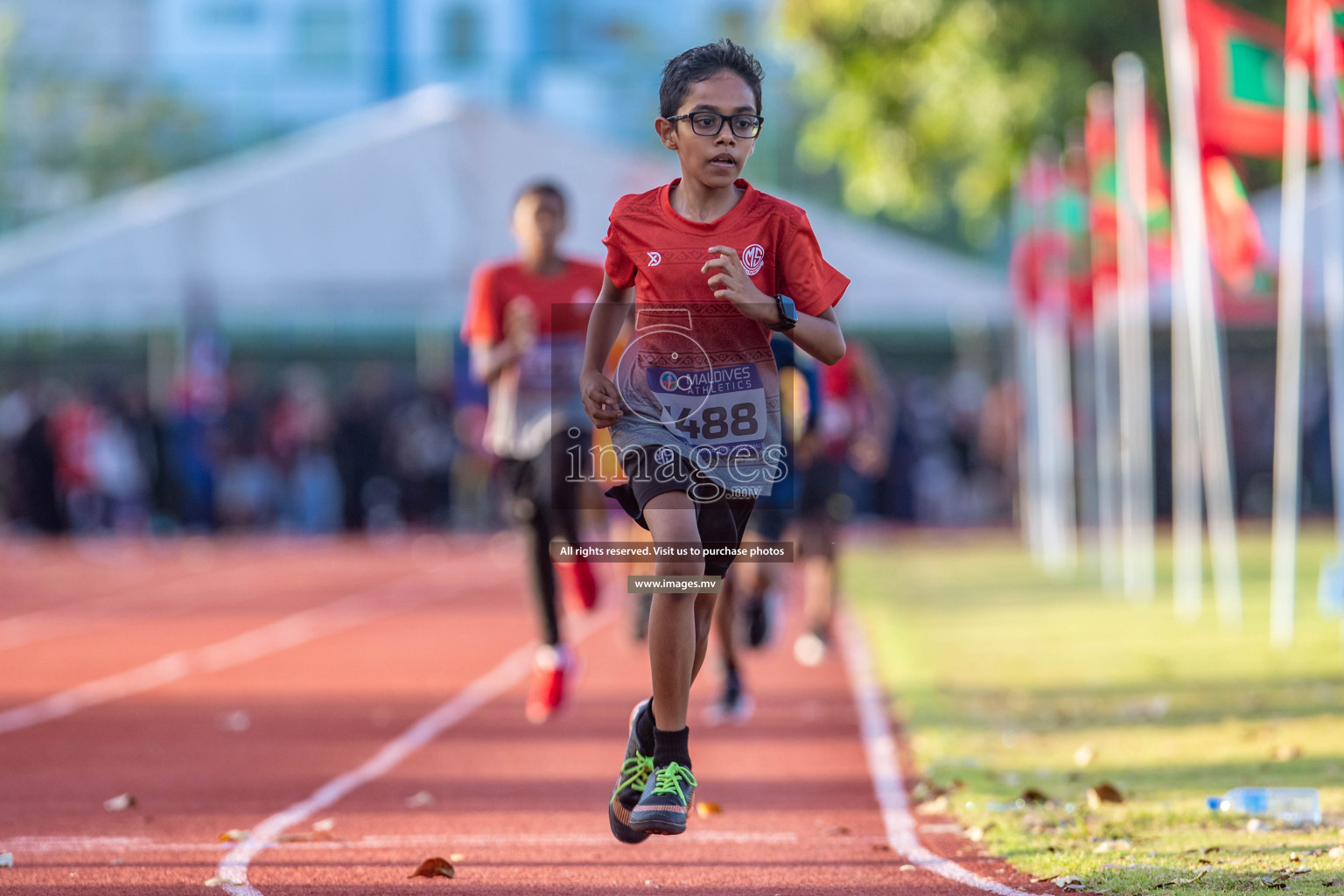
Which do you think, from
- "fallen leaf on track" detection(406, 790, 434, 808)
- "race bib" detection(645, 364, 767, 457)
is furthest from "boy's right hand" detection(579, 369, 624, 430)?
"fallen leaf on track" detection(406, 790, 434, 808)

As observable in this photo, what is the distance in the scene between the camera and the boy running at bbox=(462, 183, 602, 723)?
7.80m

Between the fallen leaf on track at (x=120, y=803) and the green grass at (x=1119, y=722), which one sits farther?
the fallen leaf on track at (x=120, y=803)

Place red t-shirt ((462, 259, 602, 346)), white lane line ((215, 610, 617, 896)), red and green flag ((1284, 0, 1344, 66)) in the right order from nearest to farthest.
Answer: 1. white lane line ((215, 610, 617, 896))
2. red t-shirt ((462, 259, 602, 346))
3. red and green flag ((1284, 0, 1344, 66))

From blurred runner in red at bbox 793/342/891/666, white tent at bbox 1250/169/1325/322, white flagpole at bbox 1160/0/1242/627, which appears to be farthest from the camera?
white tent at bbox 1250/169/1325/322

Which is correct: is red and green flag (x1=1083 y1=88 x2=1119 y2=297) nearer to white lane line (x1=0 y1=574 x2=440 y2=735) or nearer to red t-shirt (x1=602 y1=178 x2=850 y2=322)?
white lane line (x1=0 y1=574 x2=440 y2=735)

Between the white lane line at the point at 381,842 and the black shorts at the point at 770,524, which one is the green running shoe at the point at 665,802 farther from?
the black shorts at the point at 770,524

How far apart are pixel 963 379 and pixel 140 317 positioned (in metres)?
13.0

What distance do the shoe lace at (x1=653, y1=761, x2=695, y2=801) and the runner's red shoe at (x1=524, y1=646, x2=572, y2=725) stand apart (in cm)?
318

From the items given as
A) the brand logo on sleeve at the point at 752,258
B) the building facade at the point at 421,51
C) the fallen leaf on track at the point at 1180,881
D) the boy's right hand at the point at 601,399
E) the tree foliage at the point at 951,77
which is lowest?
the fallen leaf on track at the point at 1180,881

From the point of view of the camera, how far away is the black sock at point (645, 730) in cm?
509

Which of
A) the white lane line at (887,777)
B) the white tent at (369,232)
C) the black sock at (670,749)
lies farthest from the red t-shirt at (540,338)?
the white tent at (369,232)

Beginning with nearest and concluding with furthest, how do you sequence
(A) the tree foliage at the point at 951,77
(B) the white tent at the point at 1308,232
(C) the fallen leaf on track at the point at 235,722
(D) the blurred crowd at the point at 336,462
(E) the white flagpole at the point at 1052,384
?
(C) the fallen leaf on track at the point at 235,722 → (E) the white flagpole at the point at 1052,384 → (B) the white tent at the point at 1308,232 → (A) the tree foliage at the point at 951,77 → (D) the blurred crowd at the point at 336,462

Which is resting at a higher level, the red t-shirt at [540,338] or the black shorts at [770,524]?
the red t-shirt at [540,338]

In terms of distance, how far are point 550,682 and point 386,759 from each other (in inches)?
31.0
